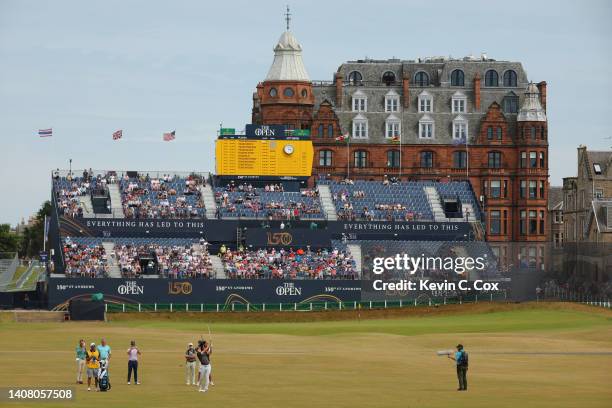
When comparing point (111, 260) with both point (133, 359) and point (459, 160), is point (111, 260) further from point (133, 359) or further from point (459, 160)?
point (133, 359)

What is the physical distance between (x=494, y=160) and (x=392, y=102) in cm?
1193

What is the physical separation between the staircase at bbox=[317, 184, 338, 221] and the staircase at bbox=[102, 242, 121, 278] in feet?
65.0

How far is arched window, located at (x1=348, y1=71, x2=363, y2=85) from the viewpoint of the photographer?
158m

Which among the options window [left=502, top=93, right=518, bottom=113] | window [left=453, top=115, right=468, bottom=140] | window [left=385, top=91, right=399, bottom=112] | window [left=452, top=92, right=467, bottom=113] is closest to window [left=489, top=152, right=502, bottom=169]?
window [left=453, top=115, right=468, bottom=140]

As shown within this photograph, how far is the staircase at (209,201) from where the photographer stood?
131 m

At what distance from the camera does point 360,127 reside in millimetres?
154125

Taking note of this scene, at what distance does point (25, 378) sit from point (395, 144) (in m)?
90.7

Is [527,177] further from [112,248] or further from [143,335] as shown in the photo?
[143,335]

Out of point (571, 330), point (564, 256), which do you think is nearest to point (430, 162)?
point (564, 256)

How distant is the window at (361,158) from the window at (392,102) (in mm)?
5270

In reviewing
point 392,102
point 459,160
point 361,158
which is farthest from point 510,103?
point 361,158

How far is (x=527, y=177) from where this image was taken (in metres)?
154

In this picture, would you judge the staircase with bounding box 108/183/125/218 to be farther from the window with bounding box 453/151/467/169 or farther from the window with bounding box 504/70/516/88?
the window with bounding box 504/70/516/88

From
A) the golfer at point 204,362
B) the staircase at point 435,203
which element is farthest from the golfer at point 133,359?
the staircase at point 435,203
